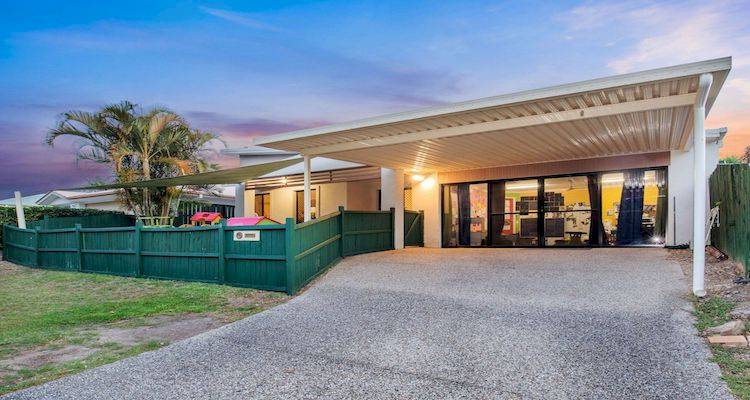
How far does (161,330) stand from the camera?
5535 mm

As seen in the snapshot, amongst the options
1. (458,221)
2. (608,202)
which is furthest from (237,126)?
(608,202)

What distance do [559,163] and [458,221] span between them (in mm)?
3472

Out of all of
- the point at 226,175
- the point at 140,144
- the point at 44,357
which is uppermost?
the point at 140,144

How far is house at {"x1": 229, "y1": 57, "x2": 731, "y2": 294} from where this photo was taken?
6301 millimetres

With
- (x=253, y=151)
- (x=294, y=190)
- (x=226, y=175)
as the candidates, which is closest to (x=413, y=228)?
(x=294, y=190)

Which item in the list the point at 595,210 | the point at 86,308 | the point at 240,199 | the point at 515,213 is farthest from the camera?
the point at 240,199

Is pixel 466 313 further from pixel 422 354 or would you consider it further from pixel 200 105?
pixel 200 105

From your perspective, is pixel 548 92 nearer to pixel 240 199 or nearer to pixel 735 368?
pixel 735 368

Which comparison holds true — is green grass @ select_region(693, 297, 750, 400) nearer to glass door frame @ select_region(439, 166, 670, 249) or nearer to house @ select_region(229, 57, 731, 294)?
house @ select_region(229, 57, 731, 294)

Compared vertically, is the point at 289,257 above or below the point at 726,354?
above

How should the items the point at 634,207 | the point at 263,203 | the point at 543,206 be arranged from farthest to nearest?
the point at 263,203, the point at 543,206, the point at 634,207

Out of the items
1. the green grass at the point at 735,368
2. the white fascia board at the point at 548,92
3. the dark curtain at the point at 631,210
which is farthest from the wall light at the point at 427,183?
the green grass at the point at 735,368

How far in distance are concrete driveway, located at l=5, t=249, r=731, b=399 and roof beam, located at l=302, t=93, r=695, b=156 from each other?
2.59 metres

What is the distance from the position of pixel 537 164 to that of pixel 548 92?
665 cm
